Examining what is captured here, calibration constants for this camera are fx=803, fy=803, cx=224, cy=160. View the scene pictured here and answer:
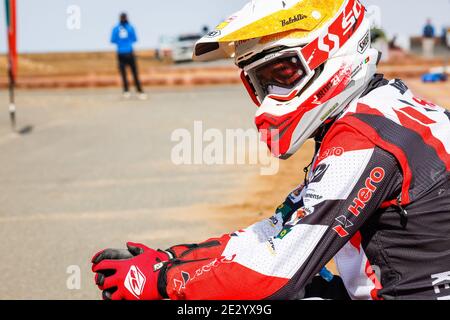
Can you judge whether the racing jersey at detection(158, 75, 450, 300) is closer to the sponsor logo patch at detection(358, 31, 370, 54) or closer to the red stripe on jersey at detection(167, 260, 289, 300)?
the red stripe on jersey at detection(167, 260, 289, 300)

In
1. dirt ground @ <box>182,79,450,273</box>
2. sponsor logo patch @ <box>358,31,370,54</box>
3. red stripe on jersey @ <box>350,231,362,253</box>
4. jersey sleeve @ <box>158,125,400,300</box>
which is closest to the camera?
jersey sleeve @ <box>158,125,400,300</box>

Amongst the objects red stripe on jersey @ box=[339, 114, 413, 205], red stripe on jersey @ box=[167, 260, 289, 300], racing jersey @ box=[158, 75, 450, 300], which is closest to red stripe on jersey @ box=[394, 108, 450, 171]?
racing jersey @ box=[158, 75, 450, 300]

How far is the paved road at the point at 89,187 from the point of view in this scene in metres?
6.11

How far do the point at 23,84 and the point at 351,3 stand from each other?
23.5 meters

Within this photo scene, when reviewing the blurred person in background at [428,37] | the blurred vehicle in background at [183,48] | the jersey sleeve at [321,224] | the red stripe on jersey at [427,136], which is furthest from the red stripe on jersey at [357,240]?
the blurred vehicle in background at [183,48]

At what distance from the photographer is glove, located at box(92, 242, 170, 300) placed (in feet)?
8.53

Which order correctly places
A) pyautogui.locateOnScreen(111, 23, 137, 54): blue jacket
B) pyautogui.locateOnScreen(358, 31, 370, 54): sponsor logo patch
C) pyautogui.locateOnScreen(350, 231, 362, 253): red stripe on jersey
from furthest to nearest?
pyautogui.locateOnScreen(111, 23, 137, 54): blue jacket → pyautogui.locateOnScreen(358, 31, 370, 54): sponsor logo patch → pyautogui.locateOnScreen(350, 231, 362, 253): red stripe on jersey

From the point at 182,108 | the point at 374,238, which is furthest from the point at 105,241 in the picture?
the point at 182,108

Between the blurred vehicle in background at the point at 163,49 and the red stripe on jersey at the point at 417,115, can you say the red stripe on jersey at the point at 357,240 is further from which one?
the blurred vehicle in background at the point at 163,49

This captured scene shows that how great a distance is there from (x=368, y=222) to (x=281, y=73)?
0.63m

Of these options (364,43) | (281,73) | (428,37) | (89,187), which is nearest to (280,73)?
(281,73)

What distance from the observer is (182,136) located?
12.7 meters

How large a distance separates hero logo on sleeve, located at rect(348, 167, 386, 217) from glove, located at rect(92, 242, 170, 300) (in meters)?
0.70
